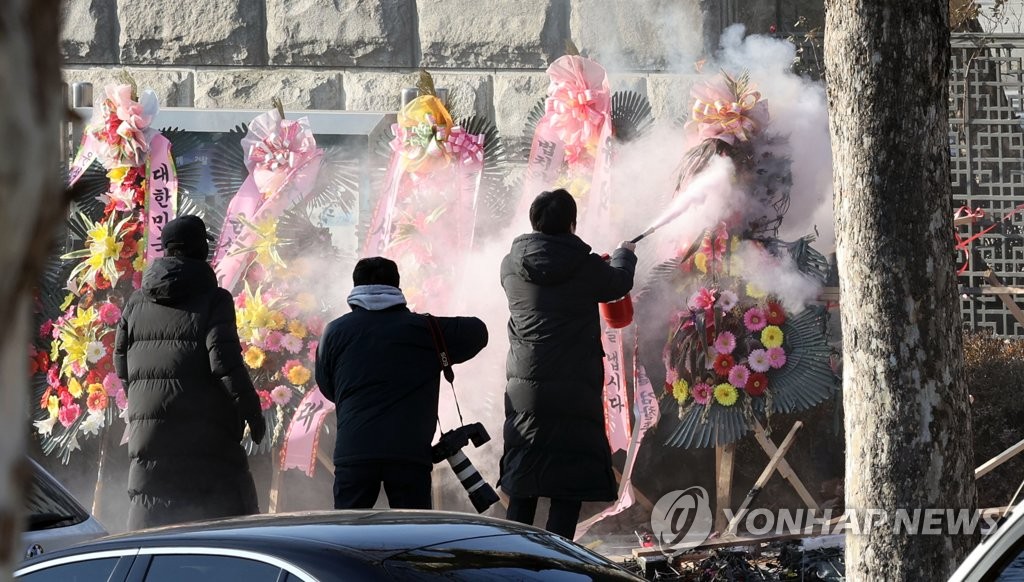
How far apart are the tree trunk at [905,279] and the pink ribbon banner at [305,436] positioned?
3.72m

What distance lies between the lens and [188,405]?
5.48 m

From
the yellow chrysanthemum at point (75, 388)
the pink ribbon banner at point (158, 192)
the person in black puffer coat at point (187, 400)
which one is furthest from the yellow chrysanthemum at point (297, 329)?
the person in black puffer coat at point (187, 400)

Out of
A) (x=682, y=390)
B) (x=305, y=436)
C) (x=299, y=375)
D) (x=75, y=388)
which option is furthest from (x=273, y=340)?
(x=682, y=390)

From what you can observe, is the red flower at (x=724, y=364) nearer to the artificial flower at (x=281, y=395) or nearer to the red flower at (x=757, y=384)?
the red flower at (x=757, y=384)

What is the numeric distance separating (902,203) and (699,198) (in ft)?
9.79

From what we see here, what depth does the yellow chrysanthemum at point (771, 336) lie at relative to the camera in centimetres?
700

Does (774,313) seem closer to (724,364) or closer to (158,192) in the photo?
(724,364)

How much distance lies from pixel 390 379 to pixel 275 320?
2433 millimetres

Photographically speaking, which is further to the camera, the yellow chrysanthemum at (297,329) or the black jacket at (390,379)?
the yellow chrysanthemum at (297,329)

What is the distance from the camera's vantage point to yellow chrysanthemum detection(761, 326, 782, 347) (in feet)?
23.0

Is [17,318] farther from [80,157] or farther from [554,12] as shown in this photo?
[554,12]

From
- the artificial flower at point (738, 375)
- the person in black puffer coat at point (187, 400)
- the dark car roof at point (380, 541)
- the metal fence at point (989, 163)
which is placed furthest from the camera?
the metal fence at point (989, 163)

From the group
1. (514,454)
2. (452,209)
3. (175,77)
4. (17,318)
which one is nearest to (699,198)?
(452,209)

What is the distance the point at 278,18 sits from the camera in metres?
9.27
